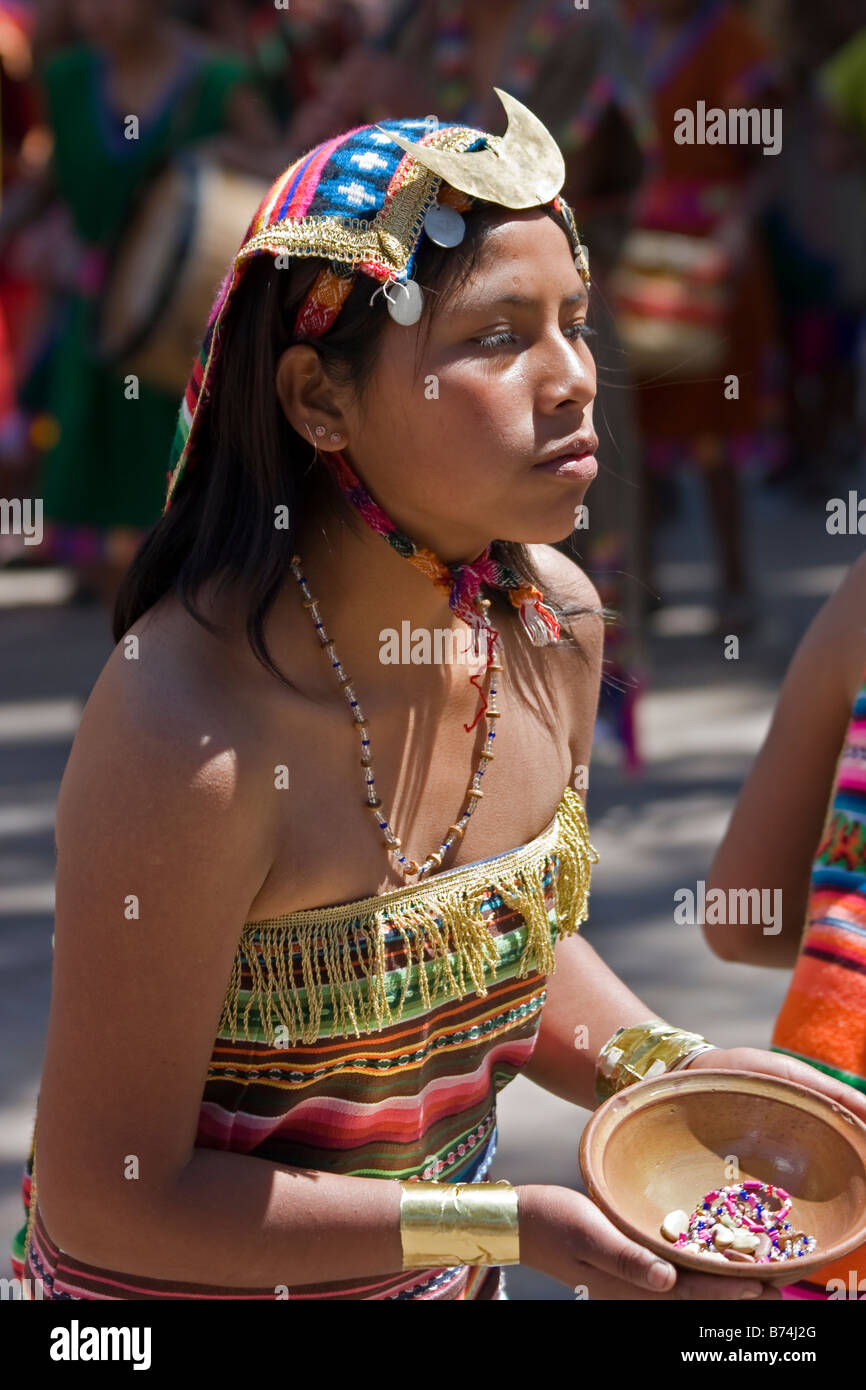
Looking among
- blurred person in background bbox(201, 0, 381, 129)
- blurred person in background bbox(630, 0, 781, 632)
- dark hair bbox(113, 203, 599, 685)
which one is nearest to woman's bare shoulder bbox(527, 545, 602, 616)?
dark hair bbox(113, 203, 599, 685)

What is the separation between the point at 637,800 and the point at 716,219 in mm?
2500

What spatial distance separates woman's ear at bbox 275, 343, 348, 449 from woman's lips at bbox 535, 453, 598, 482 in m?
0.19

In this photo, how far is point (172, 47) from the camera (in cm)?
531

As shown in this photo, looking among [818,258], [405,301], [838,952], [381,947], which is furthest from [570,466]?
[818,258]

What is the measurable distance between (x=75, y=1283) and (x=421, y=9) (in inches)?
165

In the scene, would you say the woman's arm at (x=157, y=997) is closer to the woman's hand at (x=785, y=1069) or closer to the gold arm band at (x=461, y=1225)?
the gold arm band at (x=461, y=1225)

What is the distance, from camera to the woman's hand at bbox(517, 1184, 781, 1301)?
4.64 ft

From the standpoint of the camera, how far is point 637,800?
517cm

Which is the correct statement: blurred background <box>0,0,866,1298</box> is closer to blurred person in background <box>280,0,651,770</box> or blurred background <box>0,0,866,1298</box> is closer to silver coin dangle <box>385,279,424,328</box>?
blurred person in background <box>280,0,651,770</box>

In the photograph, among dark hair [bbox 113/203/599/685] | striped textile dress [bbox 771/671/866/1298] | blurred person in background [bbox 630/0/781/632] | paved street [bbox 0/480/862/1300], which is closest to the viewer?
dark hair [bbox 113/203/599/685]

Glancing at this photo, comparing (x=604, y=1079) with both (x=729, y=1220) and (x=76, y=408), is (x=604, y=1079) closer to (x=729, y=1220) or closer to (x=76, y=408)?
(x=729, y=1220)

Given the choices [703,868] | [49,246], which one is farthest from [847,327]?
[703,868]

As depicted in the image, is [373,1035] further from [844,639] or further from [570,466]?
[844,639]

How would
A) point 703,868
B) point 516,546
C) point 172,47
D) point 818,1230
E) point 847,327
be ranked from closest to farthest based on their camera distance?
point 818,1230, point 516,546, point 703,868, point 172,47, point 847,327
